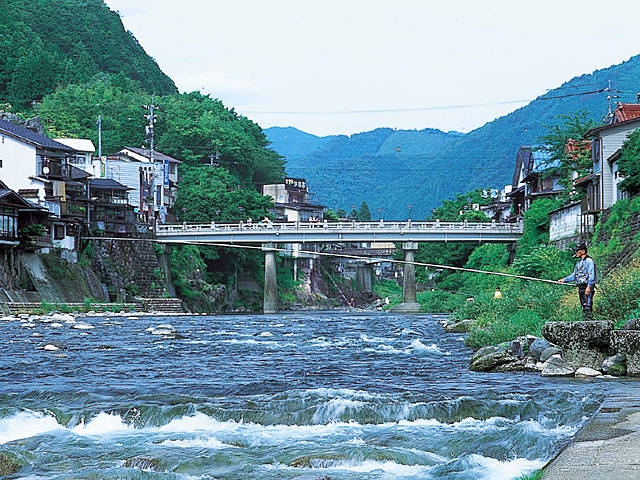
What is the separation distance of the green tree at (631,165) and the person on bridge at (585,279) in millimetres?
19451

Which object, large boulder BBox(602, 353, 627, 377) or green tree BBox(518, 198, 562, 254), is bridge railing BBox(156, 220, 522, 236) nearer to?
green tree BBox(518, 198, 562, 254)

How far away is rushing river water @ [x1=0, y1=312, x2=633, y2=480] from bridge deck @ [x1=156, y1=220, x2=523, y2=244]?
43.9 meters

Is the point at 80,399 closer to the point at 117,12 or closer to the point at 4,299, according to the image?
the point at 4,299

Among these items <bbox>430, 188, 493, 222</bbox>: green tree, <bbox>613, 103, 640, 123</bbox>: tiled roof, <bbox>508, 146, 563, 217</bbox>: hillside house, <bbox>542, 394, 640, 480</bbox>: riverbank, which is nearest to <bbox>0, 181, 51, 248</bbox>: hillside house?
<bbox>613, 103, 640, 123</bbox>: tiled roof

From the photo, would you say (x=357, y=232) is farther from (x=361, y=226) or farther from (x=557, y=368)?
(x=557, y=368)

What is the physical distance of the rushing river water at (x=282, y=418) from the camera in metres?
9.32

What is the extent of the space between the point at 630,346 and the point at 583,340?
2.86 feet

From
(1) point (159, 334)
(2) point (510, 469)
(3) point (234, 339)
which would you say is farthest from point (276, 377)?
(1) point (159, 334)

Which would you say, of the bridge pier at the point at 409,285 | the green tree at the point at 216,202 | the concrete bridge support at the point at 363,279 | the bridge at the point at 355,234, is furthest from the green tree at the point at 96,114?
the bridge pier at the point at 409,285

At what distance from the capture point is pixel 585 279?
16516 mm

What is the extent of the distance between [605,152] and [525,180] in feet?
84.9

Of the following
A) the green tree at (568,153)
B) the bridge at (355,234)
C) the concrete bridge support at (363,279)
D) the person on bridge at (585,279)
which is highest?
the green tree at (568,153)

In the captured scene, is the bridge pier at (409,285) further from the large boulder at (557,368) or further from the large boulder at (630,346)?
the large boulder at (630,346)

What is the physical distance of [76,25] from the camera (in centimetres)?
12112
